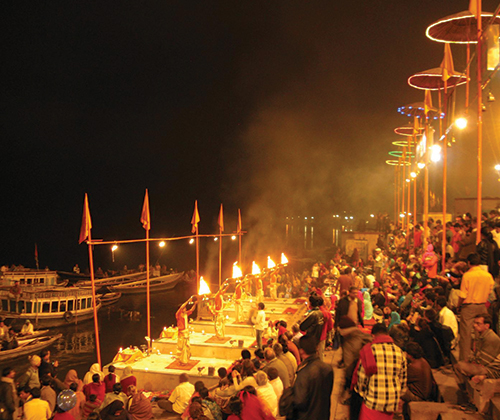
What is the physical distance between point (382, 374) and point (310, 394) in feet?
3.89

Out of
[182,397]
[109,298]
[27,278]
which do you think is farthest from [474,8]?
[109,298]

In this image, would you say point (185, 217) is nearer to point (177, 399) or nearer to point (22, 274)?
point (22, 274)

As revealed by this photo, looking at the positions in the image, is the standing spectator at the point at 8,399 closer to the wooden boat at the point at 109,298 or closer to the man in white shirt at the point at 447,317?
the man in white shirt at the point at 447,317

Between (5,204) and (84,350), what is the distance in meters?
167

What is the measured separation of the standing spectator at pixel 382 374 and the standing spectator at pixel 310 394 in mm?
852

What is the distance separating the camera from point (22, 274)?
40.8m

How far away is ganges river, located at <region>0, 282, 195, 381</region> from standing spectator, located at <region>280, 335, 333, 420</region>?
84.2ft

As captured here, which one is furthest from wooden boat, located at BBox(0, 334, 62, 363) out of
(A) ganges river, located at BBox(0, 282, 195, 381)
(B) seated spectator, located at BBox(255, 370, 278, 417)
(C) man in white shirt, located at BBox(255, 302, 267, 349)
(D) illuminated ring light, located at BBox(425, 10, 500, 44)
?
(D) illuminated ring light, located at BBox(425, 10, 500, 44)

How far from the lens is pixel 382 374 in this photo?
514 cm

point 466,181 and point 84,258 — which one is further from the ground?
point 466,181

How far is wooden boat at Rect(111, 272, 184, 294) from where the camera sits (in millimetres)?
51959

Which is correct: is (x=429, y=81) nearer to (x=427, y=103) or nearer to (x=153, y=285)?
(x=427, y=103)

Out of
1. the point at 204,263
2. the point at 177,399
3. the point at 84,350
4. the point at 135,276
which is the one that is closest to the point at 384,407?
the point at 177,399

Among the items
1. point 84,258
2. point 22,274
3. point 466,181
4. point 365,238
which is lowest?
point 84,258
